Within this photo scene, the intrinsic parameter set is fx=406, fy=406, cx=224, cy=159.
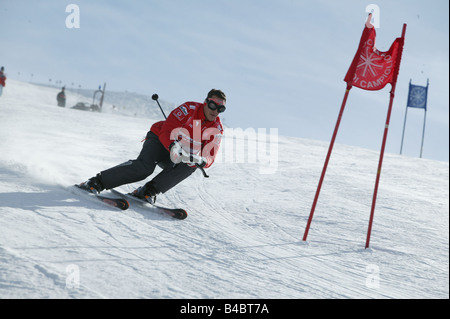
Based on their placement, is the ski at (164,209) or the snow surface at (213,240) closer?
the snow surface at (213,240)

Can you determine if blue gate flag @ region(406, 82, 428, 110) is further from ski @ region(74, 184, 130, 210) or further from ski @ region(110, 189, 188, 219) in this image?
ski @ region(74, 184, 130, 210)

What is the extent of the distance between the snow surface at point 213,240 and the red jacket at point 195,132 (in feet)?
2.41

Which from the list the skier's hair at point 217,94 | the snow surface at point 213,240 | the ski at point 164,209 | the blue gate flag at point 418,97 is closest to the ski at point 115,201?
the snow surface at point 213,240

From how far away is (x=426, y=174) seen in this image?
1041cm

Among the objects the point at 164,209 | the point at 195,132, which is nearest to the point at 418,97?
the point at 195,132

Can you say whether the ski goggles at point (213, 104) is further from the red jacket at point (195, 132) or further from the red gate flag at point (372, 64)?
the red gate flag at point (372, 64)

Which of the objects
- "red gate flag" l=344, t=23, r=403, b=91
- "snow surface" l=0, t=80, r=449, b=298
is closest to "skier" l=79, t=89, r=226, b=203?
"snow surface" l=0, t=80, r=449, b=298

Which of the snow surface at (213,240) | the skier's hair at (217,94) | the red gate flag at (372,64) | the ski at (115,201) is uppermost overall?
the red gate flag at (372,64)

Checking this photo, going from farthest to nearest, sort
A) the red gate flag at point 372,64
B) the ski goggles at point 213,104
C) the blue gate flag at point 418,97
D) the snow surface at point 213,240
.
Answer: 1. the blue gate flag at point 418,97
2. the ski goggles at point 213,104
3. the red gate flag at point 372,64
4. the snow surface at point 213,240

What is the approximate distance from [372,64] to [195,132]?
1.96 metres

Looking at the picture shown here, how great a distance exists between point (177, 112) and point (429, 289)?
2.90m

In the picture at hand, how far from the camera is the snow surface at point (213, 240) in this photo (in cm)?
241

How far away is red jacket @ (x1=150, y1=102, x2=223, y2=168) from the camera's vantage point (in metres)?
4.34

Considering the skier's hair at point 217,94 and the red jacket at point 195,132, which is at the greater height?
the skier's hair at point 217,94
